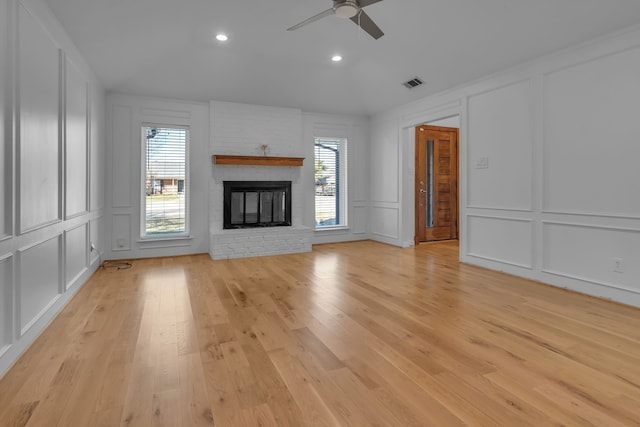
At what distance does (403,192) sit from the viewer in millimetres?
6293

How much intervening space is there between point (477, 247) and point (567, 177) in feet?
4.81

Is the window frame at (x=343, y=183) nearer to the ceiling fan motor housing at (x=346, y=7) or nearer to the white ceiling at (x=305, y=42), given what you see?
the white ceiling at (x=305, y=42)

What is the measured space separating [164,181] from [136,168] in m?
0.44

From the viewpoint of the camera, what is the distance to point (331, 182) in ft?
22.6

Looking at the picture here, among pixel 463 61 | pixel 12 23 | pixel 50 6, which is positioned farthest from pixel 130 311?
pixel 463 61

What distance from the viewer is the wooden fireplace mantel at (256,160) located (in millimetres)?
5586

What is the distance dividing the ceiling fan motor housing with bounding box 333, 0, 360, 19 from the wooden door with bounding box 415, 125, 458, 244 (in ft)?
13.2

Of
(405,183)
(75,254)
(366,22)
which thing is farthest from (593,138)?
(75,254)

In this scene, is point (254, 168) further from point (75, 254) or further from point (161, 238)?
point (75, 254)

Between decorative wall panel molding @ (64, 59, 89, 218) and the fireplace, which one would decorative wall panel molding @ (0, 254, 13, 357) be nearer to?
decorative wall panel molding @ (64, 59, 89, 218)

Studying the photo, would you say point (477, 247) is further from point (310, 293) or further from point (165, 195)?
point (165, 195)

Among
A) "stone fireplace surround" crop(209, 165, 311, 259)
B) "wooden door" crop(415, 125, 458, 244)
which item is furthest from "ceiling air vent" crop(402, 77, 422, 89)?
"stone fireplace surround" crop(209, 165, 311, 259)

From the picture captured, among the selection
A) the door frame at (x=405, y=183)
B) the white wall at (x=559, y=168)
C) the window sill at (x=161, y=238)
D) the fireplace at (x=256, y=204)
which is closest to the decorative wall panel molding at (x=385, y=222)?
the door frame at (x=405, y=183)

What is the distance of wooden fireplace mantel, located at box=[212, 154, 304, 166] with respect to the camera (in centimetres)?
559
